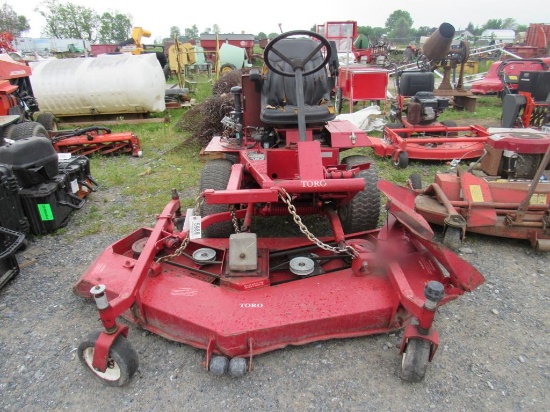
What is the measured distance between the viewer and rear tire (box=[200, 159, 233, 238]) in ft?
10.9

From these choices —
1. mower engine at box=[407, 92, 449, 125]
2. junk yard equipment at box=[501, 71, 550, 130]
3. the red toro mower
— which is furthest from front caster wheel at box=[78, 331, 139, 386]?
junk yard equipment at box=[501, 71, 550, 130]

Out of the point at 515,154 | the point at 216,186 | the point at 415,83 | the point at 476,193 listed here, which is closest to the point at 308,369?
the point at 216,186

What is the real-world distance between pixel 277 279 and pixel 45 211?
252cm

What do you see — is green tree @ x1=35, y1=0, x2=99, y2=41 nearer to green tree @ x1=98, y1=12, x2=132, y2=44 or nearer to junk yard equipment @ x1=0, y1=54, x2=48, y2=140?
green tree @ x1=98, y1=12, x2=132, y2=44

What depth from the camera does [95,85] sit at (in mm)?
8031

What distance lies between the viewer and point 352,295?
235cm

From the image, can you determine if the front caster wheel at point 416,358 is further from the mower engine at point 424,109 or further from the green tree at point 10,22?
the green tree at point 10,22

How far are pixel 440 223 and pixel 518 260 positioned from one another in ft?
2.25

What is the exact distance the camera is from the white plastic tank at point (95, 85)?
8.02m

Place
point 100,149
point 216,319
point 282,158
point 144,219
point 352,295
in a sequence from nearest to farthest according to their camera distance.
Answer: point 216,319, point 352,295, point 282,158, point 144,219, point 100,149

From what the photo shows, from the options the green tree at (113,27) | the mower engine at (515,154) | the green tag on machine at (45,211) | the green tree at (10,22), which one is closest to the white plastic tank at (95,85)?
the green tag on machine at (45,211)

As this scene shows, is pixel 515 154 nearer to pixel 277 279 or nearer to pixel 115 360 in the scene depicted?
pixel 277 279

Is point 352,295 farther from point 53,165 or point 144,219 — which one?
point 53,165

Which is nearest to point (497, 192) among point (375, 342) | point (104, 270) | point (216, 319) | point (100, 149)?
point (375, 342)
